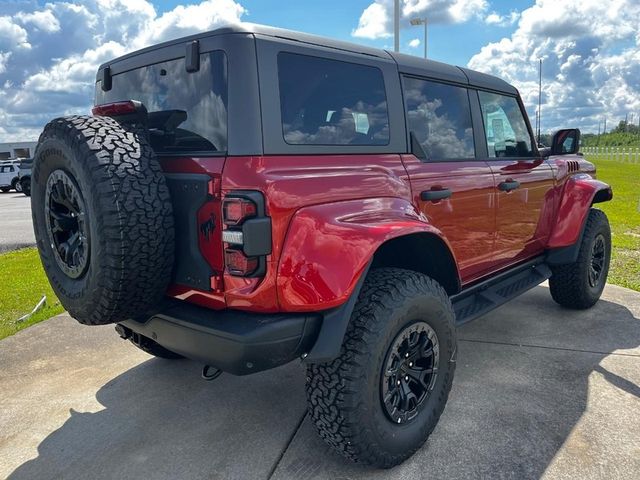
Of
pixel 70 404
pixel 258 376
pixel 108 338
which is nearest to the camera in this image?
pixel 70 404

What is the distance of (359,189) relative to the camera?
2.37 meters

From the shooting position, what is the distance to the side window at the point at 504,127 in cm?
362

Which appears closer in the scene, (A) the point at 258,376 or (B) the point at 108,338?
(A) the point at 258,376

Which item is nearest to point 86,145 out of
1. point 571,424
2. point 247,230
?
point 247,230

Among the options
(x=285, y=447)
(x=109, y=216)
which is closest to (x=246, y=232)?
A: (x=109, y=216)

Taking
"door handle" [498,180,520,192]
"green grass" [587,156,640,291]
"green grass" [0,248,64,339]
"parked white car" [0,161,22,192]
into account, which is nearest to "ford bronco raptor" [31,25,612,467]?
"door handle" [498,180,520,192]

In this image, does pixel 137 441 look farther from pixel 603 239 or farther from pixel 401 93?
pixel 603 239

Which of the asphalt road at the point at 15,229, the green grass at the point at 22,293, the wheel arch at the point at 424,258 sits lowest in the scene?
the green grass at the point at 22,293

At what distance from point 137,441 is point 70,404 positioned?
727mm

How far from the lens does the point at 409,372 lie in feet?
8.33

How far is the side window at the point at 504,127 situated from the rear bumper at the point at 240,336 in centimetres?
220

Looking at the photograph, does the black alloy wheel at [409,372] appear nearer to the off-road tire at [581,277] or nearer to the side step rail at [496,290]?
the side step rail at [496,290]

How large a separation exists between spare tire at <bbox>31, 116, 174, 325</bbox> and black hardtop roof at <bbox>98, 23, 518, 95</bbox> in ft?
2.00

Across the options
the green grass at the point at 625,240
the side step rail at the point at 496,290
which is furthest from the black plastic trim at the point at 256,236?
the green grass at the point at 625,240
